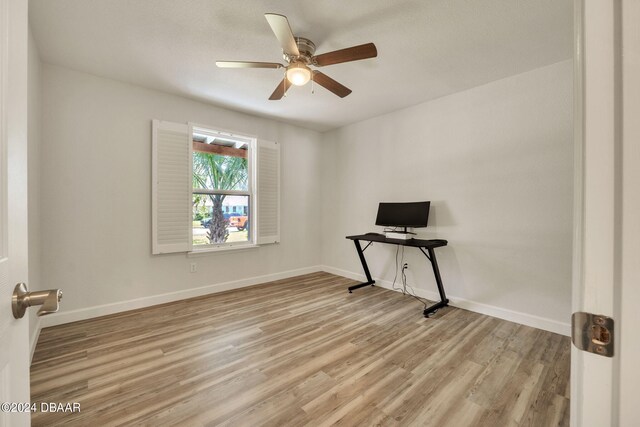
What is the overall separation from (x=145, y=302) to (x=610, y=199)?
3900 mm

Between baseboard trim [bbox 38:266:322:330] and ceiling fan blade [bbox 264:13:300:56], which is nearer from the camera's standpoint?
ceiling fan blade [bbox 264:13:300:56]

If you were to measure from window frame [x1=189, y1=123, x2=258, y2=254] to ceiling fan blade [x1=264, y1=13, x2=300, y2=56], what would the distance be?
203 centimetres

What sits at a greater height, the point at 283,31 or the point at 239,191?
the point at 283,31

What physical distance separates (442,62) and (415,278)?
2607 mm

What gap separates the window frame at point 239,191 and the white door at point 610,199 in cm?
371

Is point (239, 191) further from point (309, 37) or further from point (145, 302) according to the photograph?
point (309, 37)

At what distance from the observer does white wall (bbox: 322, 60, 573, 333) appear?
257 cm

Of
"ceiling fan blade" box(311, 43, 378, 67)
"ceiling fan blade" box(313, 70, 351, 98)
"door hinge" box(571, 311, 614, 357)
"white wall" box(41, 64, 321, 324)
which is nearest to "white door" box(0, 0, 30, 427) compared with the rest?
"door hinge" box(571, 311, 614, 357)

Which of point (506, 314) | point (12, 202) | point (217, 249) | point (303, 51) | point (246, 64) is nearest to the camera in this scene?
point (12, 202)

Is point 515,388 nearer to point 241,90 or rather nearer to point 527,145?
point 527,145

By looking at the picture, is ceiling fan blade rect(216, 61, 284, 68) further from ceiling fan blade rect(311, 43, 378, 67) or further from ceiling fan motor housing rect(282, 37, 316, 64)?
ceiling fan blade rect(311, 43, 378, 67)

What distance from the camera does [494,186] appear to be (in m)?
2.94

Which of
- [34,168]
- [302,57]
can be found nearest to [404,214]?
[302,57]

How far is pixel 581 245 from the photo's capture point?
49 cm
